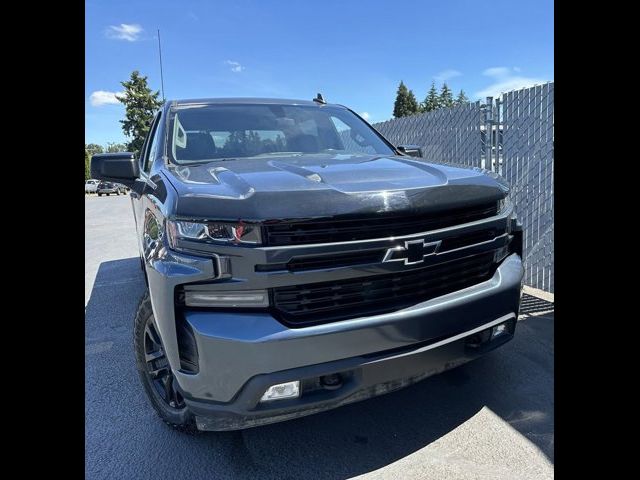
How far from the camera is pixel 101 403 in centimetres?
271

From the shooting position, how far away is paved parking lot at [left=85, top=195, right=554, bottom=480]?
6.60 feet

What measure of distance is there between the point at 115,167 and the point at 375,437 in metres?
2.30

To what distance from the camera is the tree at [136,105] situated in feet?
155

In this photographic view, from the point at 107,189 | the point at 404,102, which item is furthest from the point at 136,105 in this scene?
the point at 404,102

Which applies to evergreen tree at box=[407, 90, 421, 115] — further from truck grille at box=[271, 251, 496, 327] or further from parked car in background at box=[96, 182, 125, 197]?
truck grille at box=[271, 251, 496, 327]

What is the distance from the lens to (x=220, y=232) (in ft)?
5.37

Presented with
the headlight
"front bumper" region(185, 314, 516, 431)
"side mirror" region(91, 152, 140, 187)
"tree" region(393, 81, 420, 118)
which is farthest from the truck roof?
"tree" region(393, 81, 420, 118)

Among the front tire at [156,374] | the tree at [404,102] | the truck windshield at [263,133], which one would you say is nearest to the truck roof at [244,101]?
the truck windshield at [263,133]

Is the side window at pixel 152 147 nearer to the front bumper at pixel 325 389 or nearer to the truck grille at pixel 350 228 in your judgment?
the truck grille at pixel 350 228

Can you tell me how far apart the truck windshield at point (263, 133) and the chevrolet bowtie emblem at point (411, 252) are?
4.47 feet

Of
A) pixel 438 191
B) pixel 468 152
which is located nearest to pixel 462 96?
pixel 468 152
